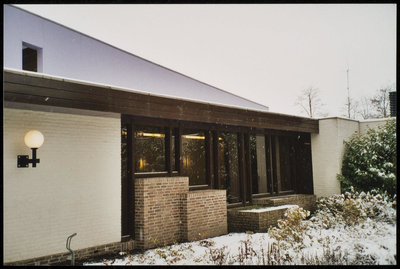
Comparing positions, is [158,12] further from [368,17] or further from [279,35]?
[368,17]

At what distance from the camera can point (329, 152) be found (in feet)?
44.5

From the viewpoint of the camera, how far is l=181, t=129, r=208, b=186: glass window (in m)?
9.52

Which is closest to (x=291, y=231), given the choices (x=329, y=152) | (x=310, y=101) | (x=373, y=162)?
(x=373, y=162)

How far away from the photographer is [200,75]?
22.6 metres

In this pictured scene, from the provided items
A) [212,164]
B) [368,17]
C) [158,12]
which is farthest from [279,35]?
[212,164]

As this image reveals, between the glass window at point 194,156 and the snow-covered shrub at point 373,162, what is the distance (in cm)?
591

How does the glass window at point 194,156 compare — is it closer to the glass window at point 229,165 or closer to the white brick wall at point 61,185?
the glass window at point 229,165

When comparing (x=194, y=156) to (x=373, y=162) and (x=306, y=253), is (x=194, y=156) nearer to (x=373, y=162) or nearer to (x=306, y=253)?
(x=306, y=253)

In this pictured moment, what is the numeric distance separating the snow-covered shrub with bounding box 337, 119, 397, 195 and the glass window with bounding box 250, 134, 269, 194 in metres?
3.02

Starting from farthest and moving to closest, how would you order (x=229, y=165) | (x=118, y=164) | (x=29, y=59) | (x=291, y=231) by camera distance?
(x=29, y=59)
(x=229, y=165)
(x=118, y=164)
(x=291, y=231)

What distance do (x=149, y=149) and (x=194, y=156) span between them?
1584mm

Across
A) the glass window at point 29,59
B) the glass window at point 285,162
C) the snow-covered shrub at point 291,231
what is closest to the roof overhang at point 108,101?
the glass window at point 285,162

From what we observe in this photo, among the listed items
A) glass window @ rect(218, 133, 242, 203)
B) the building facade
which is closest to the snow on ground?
the building facade

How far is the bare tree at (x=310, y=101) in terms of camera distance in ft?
90.3
